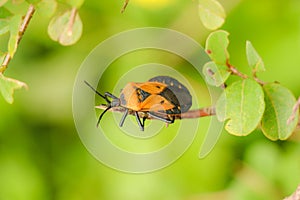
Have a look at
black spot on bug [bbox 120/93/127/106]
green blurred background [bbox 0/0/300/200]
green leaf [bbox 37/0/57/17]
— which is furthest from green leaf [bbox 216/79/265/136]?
green blurred background [bbox 0/0/300/200]

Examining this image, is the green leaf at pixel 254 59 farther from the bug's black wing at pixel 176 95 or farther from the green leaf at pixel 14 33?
the green leaf at pixel 14 33

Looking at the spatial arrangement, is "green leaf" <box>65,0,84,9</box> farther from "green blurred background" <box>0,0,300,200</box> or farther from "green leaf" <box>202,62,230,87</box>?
"green blurred background" <box>0,0,300,200</box>

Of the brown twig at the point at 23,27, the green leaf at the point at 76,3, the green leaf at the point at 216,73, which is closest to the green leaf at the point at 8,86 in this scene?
the brown twig at the point at 23,27

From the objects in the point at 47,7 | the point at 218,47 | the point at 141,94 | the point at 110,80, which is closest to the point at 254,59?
the point at 218,47

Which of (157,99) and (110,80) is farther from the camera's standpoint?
(110,80)

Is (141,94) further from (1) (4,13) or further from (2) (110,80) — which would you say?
(2) (110,80)
